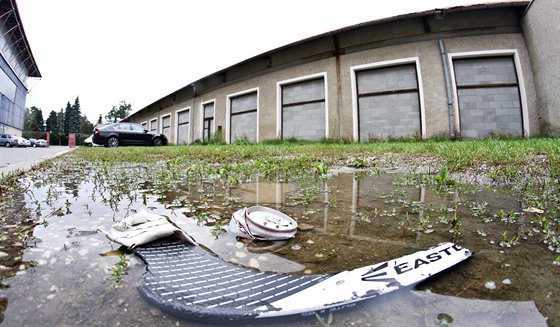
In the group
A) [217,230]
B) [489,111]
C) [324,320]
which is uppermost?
[489,111]

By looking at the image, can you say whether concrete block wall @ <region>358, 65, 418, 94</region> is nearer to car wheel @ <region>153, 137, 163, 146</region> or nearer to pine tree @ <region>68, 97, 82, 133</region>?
car wheel @ <region>153, 137, 163, 146</region>

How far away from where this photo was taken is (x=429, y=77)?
927 cm

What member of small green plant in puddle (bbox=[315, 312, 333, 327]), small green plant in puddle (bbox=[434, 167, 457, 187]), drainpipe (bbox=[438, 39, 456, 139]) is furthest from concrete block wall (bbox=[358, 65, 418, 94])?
small green plant in puddle (bbox=[315, 312, 333, 327])

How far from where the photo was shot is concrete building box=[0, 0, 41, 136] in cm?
2857

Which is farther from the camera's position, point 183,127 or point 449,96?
point 183,127

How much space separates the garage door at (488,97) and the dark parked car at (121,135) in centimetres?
1495

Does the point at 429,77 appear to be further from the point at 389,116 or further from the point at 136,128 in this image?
the point at 136,128

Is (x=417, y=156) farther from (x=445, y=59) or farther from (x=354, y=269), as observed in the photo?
(x=445, y=59)

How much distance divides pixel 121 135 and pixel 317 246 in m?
15.7

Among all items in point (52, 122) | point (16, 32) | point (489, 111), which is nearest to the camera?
point (489, 111)

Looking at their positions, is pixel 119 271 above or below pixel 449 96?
below

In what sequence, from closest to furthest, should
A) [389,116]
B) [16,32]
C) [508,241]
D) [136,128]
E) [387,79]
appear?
[508,241], [389,116], [387,79], [136,128], [16,32]

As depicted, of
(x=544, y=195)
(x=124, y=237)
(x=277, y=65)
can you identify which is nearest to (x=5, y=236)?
(x=124, y=237)

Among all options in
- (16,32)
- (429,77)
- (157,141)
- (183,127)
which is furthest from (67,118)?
(429,77)
